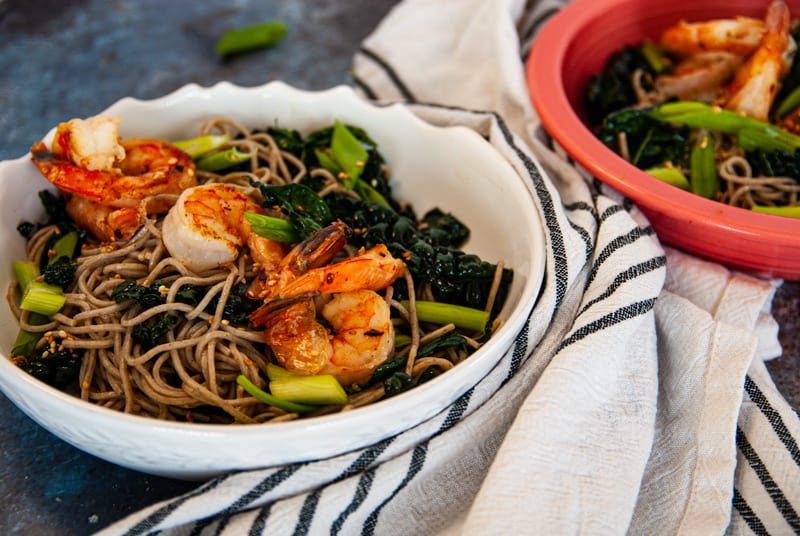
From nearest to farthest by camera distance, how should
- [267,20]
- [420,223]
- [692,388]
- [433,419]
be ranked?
[433,419], [692,388], [420,223], [267,20]

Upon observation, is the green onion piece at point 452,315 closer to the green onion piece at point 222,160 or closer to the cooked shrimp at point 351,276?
the cooked shrimp at point 351,276

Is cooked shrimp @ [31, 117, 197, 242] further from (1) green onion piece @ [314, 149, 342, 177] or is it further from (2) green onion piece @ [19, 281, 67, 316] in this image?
(1) green onion piece @ [314, 149, 342, 177]

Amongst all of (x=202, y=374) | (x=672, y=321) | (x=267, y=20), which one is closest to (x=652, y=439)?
(x=672, y=321)

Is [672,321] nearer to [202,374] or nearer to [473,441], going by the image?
[473,441]

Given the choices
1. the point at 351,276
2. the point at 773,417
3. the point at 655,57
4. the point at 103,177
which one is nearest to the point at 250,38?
the point at 103,177

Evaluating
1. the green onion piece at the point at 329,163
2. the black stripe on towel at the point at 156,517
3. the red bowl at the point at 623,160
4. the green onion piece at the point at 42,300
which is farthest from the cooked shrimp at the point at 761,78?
the green onion piece at the point at 42,300

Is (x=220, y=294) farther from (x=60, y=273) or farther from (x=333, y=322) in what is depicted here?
(x=60, y=273)
